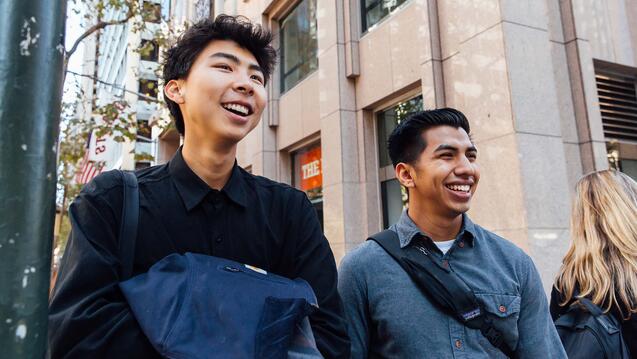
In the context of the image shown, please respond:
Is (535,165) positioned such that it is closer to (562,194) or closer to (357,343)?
(562,194)

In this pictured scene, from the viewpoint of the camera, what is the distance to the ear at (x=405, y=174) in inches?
104

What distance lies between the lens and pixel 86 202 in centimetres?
164

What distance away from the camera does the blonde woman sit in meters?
2.62

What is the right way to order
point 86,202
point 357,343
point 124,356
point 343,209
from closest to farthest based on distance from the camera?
point 124,356
point 86,202
point 357,343
point 343,209

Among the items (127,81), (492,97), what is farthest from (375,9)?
(127,81)

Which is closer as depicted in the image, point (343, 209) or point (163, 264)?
point (163, 264)

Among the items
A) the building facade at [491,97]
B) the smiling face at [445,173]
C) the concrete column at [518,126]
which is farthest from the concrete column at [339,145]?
the smiling face at [445,173]

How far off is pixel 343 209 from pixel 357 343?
697 cm

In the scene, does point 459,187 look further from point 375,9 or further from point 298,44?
point 298,44

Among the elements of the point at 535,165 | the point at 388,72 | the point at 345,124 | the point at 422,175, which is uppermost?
the point at 388,72

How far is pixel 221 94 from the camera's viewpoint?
1.96 meters

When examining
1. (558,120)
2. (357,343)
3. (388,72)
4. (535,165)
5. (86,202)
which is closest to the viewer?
(86,202)

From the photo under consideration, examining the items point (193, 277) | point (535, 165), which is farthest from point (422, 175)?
point (535, 165)

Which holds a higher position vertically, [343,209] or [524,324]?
[343,209]
